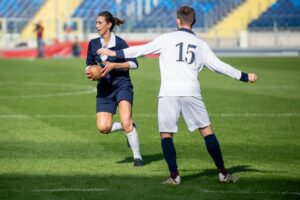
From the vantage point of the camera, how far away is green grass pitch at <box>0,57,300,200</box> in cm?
949

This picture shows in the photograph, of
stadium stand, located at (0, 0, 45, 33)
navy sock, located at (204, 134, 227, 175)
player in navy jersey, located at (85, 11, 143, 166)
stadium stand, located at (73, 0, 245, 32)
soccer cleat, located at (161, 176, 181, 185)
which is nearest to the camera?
soccer cleat, located at (161, 176, 181, 185)

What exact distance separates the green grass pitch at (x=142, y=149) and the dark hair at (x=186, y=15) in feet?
5.94

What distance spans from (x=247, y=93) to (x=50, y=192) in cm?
1615

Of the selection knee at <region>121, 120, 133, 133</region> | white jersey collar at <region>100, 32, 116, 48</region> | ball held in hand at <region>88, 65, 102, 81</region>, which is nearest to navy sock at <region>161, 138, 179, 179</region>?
ball held in hand at <region>88, 65, 102, 81</region>

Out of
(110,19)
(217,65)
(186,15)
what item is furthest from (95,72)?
(217,65)

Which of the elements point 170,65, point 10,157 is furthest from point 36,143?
point 170,65

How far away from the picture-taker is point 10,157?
40.2 feet

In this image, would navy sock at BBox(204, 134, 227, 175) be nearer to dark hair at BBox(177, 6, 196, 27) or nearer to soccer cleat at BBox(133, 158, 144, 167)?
dark hair at BBox(177, 6, 196, 27)

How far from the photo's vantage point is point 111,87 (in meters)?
11.9

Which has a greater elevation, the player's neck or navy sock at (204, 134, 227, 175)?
the player's neck

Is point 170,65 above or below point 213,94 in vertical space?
above

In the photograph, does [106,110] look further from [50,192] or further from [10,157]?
[50,192]

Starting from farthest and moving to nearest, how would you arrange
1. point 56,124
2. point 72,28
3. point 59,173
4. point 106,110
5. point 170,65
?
1. point 72,28
2. point 56,124
3. point 106,110
4. point 59,173
5. point 170,65

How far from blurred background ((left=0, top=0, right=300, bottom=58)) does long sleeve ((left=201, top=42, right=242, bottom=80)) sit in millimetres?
42384
